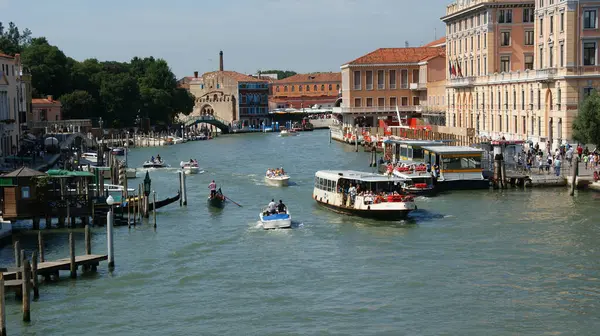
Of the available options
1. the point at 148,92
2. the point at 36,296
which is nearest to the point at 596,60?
the point at 36,296

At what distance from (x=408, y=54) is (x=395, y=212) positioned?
6050cm

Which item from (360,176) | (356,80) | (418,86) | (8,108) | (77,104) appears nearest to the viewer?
(360,176)

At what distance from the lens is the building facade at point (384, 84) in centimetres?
8969

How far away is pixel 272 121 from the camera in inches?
5027

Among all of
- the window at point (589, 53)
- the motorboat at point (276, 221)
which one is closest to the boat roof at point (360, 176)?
the motorboat at point (276, 221)

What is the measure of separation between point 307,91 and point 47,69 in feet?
220

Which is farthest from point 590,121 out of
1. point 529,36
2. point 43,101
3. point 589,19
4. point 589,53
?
point 43,101

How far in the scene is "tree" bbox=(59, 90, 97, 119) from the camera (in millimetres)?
86062

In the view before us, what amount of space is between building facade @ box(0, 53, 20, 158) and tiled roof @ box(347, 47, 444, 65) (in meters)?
40.0

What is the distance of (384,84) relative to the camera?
90.4m

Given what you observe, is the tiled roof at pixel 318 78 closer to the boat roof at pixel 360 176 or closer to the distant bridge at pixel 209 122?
the distant bridge at pixel 209 122

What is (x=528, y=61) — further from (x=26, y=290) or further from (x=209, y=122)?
(x=209, y=122)

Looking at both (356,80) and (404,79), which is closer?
(404,79)

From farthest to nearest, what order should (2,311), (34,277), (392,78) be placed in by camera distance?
(392,78)
(34,277)
(2,311)
